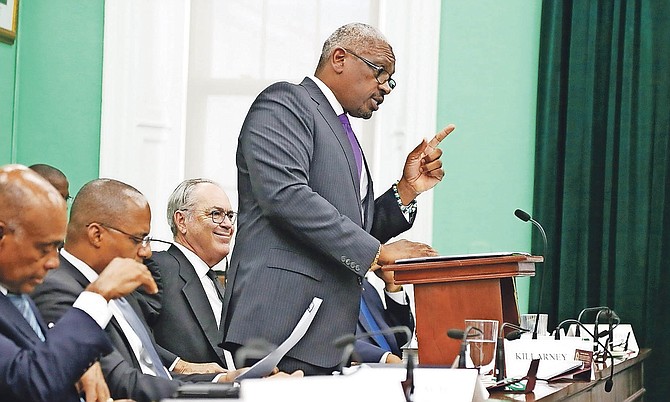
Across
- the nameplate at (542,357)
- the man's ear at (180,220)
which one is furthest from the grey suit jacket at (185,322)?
the nameplate at (542,357)

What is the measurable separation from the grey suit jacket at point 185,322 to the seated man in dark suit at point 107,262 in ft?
2.70

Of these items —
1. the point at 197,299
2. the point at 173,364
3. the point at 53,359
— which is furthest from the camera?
the point at 197,299

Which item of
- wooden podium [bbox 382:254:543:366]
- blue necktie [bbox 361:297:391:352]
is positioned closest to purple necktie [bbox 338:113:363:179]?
wooden podium [bbox 382:254:543:366]

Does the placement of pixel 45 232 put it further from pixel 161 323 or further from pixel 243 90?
pixel 243 90

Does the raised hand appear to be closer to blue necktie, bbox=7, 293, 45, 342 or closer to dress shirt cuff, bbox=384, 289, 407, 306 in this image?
blue necktie, bbox=7, 293, 45, 342

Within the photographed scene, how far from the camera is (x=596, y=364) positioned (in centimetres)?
368

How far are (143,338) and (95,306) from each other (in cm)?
85

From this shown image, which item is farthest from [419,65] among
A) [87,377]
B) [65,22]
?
[87,377]

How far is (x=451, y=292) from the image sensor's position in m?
3.03

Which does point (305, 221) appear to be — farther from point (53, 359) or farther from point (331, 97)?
point (53, 359)

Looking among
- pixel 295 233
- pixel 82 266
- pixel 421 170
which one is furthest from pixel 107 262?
pixel 421 170

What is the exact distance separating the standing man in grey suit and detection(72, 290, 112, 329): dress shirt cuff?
75 centimetres

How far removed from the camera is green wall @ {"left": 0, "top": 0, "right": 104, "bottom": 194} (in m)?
5.89

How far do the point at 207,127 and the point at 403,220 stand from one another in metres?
2.98
